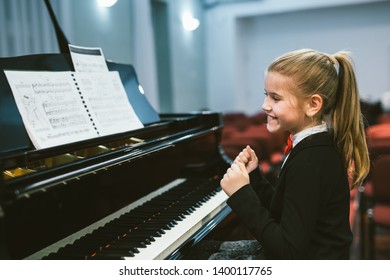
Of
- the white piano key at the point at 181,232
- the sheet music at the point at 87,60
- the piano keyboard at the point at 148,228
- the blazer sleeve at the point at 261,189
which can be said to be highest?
the sheet music at the point at 87,60

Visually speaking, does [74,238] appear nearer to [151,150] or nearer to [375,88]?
[151,150]

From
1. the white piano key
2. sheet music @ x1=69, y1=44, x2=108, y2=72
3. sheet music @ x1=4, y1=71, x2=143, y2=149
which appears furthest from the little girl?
sheet music @ x1=69, y1=44, x2=108, y2=72

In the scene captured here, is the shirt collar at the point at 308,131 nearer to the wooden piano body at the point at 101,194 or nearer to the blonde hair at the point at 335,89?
the blonde hair at the point at 335,89

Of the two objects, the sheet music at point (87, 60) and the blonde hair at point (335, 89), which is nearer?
the blonde hair at point (335, 89)

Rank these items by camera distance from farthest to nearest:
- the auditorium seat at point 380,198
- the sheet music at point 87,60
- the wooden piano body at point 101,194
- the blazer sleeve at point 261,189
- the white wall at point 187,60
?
the white wall at point 187,60, the auditorium seat at point 380,198, the sheet music at point 87,60, the blazer sleeve at point 261,189, the wooden piano body at point 101,194

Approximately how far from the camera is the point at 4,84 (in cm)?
137

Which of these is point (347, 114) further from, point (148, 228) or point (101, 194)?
point (101, 194)

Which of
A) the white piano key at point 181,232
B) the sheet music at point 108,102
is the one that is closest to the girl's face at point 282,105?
the white piano key at point 181,232

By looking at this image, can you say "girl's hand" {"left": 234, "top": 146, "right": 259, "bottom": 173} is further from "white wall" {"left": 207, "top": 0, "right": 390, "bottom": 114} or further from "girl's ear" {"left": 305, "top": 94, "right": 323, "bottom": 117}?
"white wall" {"left": 207, "top": 0, "right": 390, "bottom": 114}

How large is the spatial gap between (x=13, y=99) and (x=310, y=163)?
98cm

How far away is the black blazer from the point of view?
1.13 m

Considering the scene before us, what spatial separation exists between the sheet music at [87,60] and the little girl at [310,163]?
79cm

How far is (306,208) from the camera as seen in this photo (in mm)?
1125

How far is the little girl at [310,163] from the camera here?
1.14m
